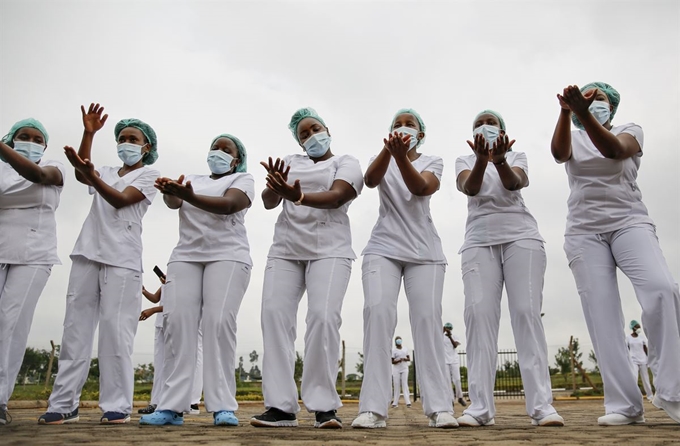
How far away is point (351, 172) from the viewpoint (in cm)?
490

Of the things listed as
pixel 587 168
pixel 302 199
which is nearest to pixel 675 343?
→ pixel 587 168

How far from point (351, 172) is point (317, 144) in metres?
0.42

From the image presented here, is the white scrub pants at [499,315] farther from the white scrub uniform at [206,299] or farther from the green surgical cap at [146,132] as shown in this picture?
the green surgical cap at [146,132]

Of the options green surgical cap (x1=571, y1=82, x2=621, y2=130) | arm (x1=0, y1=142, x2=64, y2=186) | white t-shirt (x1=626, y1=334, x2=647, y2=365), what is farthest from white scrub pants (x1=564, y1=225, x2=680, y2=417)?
white t-shirt (x1=626, y1=334, x2=647, y2=365)

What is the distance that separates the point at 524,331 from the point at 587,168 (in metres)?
1.41

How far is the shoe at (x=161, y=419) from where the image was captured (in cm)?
441

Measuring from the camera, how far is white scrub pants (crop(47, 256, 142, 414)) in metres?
5.01

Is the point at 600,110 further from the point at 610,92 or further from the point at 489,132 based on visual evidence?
the point at 489,132

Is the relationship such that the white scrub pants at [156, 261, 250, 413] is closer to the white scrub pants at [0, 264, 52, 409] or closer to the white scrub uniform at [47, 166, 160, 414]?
the white scrub uniform at [47, 166, 160, 414]

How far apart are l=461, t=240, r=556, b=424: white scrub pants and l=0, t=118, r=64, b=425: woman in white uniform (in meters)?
3.72

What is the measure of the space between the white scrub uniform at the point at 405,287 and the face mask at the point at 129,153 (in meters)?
2.33

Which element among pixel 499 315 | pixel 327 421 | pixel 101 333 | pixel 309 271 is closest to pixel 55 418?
pixel 101 333

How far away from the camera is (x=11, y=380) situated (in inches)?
196

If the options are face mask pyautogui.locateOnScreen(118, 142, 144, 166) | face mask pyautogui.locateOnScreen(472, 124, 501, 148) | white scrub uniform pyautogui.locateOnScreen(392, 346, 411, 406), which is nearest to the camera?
face mask pyautogui.locateOnScreen(472, 124, 501, 148)
